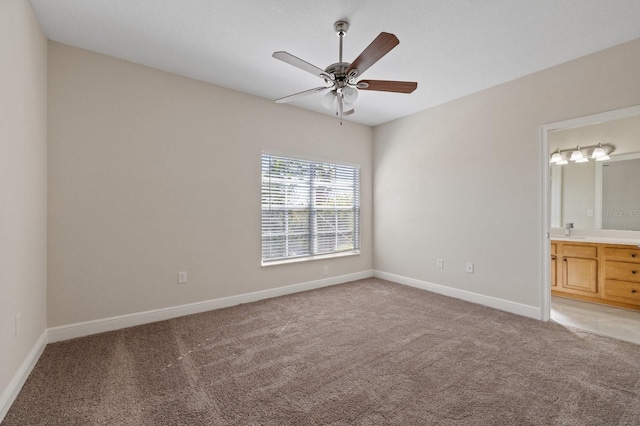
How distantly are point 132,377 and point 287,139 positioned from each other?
10.2ft

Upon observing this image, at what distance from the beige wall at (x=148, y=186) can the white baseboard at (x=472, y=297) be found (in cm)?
184

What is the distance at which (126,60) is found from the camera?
9.59ft

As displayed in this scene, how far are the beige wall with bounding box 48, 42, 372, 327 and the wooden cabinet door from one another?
3.81 metres

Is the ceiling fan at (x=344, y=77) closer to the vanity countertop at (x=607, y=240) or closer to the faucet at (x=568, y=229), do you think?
the vanity countertop at (x=607, y=240)

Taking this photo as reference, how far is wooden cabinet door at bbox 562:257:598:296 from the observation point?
3.69 meters

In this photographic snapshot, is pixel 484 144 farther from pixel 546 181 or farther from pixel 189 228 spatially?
pixel 189 228

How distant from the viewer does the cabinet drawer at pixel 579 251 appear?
3670 millimetres

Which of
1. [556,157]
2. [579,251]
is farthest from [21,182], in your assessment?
[556,157]

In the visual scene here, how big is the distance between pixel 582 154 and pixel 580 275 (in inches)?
70.6

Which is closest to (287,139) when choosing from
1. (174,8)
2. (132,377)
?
(174,8)

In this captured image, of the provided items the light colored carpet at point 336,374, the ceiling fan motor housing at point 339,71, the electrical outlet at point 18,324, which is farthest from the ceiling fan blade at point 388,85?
the electrical outlet at point 18,324

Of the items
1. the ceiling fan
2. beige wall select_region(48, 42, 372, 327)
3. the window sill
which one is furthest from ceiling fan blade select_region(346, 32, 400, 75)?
the window sill

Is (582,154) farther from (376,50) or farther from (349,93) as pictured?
(376,50)

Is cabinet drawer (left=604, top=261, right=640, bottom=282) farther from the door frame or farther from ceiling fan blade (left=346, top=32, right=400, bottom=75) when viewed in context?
ceiling fan blade (left=346, top=32, right=400, bottom=75)
